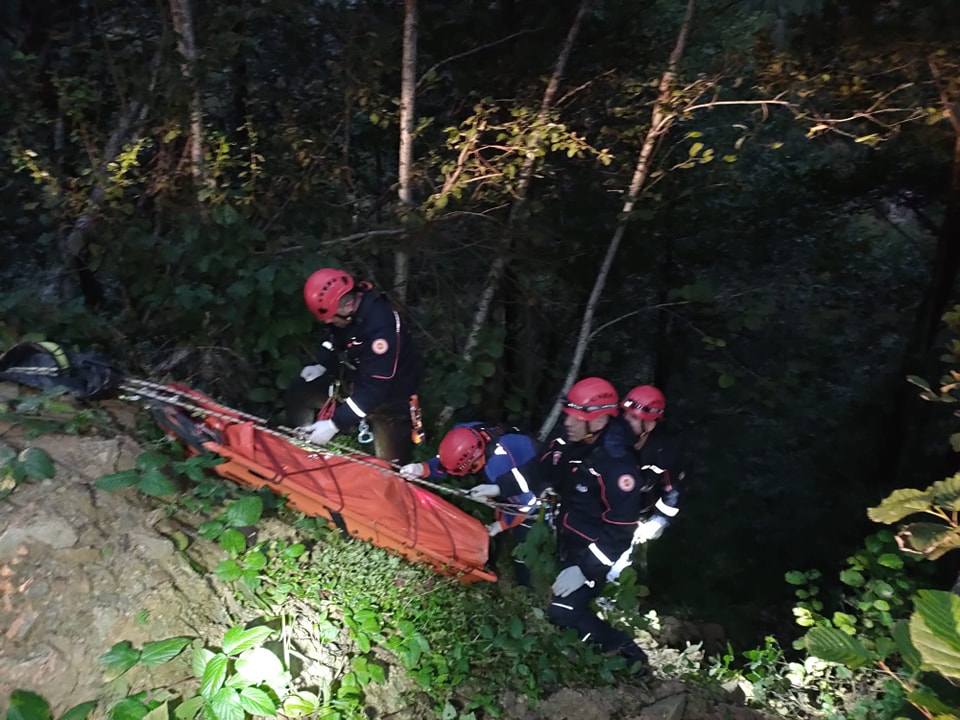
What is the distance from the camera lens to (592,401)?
15.6ft

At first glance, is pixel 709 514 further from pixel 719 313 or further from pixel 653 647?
pixel 653 647

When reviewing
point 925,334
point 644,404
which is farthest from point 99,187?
point 925,334

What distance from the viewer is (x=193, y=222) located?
5.05 m

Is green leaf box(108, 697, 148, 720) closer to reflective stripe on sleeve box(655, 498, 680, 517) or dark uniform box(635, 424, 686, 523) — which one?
dark uniform box(635, 424, 686, 523)

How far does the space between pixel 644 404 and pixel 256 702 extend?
10.9 ft

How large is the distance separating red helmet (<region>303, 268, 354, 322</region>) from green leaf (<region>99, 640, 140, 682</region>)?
2376mm

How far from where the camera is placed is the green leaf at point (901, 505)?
8.19 feet

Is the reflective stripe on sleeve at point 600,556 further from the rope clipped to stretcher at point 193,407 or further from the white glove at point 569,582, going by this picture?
the rope clipped to stretcher at point 193,407

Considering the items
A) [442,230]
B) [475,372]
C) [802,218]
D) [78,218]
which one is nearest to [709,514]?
[802,218]

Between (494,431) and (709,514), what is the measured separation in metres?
6.15

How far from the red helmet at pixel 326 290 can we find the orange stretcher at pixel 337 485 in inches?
35.6

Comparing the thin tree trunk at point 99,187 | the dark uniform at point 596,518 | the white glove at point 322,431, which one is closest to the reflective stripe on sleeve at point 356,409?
the white glove at point 322,431

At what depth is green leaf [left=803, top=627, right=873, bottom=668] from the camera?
272 centimetres

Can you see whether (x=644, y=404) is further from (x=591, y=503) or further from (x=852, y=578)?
(x=852, y=578)
